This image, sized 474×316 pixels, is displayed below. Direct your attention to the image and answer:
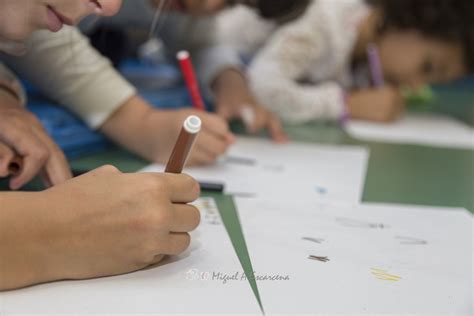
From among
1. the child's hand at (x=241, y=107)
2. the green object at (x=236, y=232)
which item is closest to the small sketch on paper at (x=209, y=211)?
the green object at (x=236, y=232)

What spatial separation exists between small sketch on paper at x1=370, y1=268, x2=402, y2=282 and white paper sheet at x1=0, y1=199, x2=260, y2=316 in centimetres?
10

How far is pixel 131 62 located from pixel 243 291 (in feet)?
2.31

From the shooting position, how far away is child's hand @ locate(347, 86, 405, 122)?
1.14 metres

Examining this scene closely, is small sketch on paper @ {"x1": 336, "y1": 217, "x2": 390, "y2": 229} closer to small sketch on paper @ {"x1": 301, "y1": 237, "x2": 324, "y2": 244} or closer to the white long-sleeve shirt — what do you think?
small sketch on paper @ {"x1": 301, "y1": 237, "x2": 324, "y2": 244}

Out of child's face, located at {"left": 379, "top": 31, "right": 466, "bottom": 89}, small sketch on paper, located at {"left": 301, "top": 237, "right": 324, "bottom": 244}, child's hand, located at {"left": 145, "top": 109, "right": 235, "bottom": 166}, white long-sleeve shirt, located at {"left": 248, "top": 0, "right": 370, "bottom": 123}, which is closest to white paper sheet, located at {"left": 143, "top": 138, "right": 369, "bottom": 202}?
child's hand, located at {"left": 145, "top": 109, "right": 235, "bottom": 166}

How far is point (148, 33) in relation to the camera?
0.78 metres

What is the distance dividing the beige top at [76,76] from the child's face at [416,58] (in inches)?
27.9

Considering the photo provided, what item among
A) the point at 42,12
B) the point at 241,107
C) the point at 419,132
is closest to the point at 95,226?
the point at 42,12

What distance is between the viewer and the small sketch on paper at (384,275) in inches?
16.5

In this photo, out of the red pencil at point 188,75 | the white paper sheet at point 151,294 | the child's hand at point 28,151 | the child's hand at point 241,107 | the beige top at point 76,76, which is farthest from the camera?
the child's hand at point 241,107

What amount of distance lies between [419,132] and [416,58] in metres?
0.21

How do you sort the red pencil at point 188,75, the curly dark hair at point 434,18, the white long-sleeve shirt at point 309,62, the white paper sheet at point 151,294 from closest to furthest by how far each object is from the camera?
the white paper sheet at point 151,294 → the red pencil at point 188,75 → the white long-sleeve shirt at point 309,62 → the curly dark hair at point 434,18

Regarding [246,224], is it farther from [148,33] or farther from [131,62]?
[131,62]

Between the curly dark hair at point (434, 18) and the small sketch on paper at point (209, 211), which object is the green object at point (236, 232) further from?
the curly dark hair at point (434, 18)
